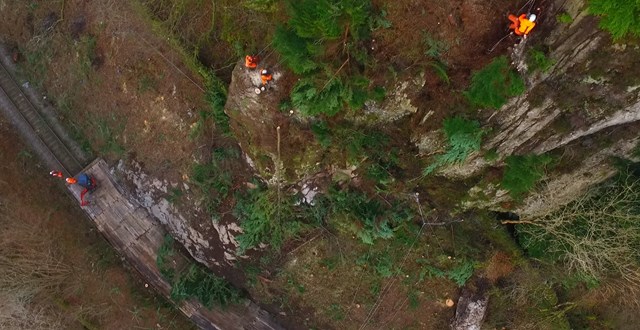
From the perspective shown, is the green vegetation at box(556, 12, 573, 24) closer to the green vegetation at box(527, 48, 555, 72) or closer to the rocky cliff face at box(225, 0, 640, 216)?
the rocky cliff face at box(225, 0, 640, 216)

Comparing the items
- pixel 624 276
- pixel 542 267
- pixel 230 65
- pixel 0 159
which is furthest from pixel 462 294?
pixel 0 159

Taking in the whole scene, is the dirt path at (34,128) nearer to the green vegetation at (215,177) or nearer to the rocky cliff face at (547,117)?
the green vegetation at (215,177)

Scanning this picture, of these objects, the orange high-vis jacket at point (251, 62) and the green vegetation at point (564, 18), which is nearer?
the green vegetation at point (564, 18)

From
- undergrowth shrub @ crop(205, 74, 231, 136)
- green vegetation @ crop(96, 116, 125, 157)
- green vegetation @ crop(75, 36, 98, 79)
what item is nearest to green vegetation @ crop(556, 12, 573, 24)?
undergrowth shrub @ crop(205, 74, 231, 136)

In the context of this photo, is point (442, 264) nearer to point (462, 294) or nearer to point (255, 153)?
point (462, 294)

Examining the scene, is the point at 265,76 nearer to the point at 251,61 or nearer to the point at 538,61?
the point at 251,61

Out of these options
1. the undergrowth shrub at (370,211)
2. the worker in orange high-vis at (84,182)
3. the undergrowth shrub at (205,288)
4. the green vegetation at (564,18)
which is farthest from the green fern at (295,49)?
the worker in orange high-vis at (84,182)

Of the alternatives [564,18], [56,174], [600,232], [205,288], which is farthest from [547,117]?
[56,174]
